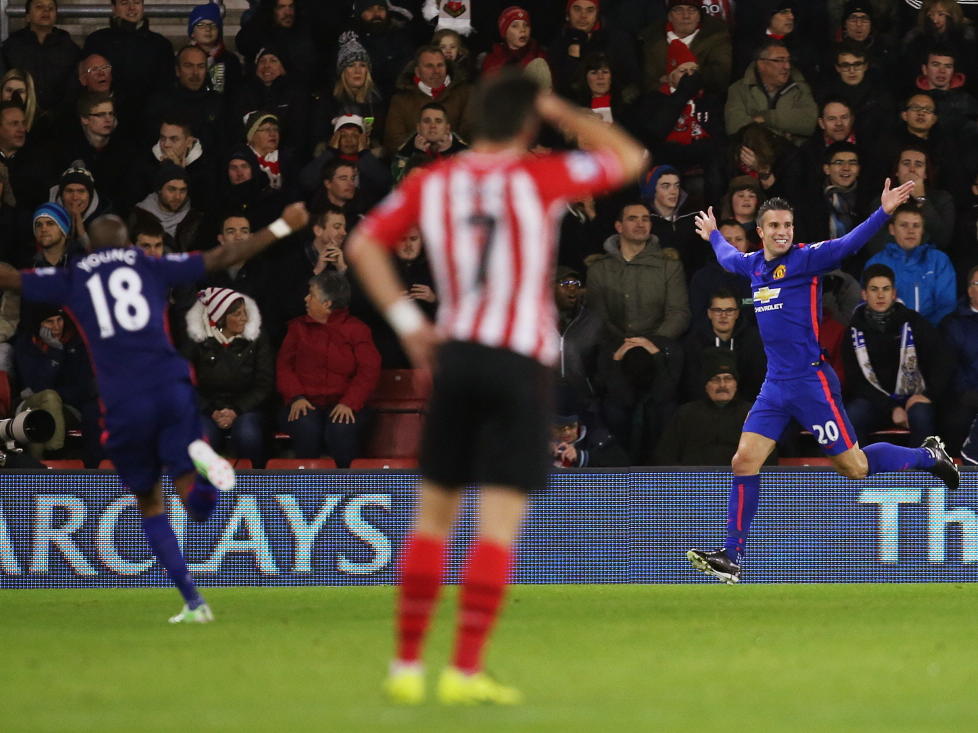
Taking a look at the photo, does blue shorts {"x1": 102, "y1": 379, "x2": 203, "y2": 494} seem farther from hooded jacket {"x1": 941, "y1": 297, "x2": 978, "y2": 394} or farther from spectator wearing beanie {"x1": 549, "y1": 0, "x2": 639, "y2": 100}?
spectator wearing beanie {"x1": 549, "y1": 0, "x2": 639, "y2": 100}

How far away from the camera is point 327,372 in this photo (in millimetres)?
12734

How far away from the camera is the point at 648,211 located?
13.3m

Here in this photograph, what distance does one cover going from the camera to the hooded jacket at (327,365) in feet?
41.7

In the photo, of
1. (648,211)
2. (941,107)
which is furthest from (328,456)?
(941,107)

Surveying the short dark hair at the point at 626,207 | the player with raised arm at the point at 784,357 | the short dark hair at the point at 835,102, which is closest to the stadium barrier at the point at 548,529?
the player with raised arm at the point at 784,357

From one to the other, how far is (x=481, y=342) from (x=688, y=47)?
957cm

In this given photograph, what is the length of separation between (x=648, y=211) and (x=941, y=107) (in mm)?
2726

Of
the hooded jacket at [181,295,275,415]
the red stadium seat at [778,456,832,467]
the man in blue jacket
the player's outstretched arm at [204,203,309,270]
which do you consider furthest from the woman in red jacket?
the player's outstretched arm at [204,203,309,270]

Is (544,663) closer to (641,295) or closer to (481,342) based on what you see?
(481,342)

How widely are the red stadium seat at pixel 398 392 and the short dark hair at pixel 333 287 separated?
66 cm

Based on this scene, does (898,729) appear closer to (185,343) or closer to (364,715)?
(364,715)

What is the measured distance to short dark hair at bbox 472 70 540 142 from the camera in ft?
18.3

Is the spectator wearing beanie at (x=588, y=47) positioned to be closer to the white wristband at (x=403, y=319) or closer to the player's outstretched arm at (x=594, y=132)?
the player's outstretched arm at (x=594, y=132)

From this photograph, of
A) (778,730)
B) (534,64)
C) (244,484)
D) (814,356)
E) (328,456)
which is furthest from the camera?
(534,64)
